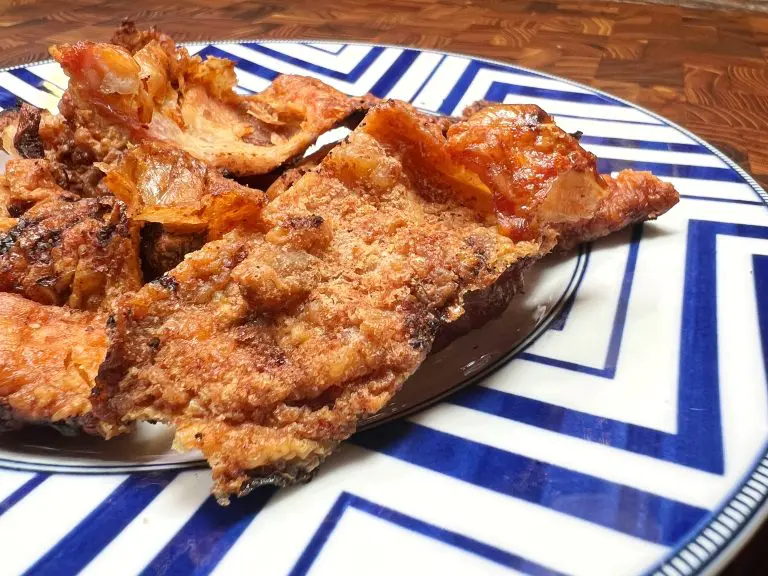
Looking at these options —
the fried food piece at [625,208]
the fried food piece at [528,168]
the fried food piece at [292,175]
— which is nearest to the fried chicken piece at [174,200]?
the fried food piece at [292,175]

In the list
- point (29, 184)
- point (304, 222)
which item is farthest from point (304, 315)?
point (29, 184)

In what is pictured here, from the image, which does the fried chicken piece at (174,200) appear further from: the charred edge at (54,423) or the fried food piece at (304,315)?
the charred edge at (54,423)

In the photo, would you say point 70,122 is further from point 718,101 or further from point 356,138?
point 718,101

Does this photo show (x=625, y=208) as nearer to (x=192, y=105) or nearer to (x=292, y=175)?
(x=292, y=175)

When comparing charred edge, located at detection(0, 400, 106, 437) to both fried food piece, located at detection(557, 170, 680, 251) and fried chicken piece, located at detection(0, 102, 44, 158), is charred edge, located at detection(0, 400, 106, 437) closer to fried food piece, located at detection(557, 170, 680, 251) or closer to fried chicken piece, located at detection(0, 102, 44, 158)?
fried chicken piece, located at detection(0, 102, 44, 158)

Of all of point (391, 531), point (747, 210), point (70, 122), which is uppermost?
point (747, 210)

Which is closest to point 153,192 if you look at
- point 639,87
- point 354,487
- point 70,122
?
point 70,122
